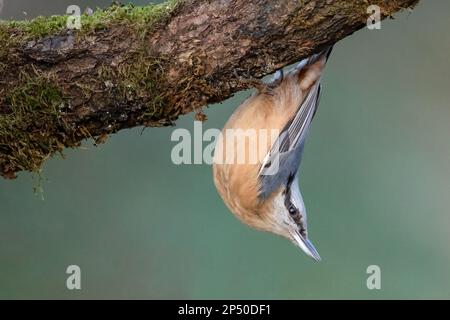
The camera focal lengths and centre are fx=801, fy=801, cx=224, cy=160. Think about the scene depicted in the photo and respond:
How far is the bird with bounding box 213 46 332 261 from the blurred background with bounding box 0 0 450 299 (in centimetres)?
175

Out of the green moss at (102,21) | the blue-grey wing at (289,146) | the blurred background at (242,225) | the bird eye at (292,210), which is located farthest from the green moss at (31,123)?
the blurred background at (242,225)

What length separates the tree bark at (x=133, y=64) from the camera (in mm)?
2203

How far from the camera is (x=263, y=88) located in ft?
8.33

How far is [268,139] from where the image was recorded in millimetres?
2721

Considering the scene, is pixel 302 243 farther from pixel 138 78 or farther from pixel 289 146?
pixel 138 78

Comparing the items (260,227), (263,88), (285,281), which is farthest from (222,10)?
(285,281)

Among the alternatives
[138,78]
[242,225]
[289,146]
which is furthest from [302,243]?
[242,225]

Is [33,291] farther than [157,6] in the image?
Yes

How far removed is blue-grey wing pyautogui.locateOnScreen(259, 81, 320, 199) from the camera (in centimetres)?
270

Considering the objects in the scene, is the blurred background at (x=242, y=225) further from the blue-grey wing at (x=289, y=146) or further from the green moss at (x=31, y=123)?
the green moss at (x=31, y=123)

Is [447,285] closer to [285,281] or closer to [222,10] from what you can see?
[285,281]

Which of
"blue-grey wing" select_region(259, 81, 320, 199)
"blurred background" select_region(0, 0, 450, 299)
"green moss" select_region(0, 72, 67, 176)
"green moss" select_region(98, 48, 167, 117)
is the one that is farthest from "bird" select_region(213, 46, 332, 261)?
"blurred background" select_region(0, 0, 450, 299)

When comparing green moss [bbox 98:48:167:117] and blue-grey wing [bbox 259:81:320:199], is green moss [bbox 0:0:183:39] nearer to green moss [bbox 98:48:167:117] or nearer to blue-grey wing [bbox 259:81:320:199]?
green moss [bbox 98:48:167:117]
